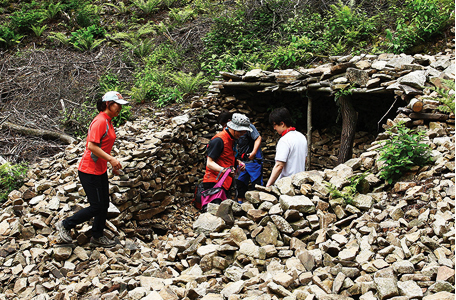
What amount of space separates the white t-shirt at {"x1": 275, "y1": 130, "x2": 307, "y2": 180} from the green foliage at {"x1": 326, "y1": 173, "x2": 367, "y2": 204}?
559 mm

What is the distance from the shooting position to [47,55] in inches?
472

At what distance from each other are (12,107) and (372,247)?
32.6 feet

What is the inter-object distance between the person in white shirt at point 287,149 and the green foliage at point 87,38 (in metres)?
9.22

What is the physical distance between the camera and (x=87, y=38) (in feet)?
40.4

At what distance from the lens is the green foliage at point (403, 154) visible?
14.1 feet

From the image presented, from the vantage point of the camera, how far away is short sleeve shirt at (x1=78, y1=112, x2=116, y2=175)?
4.35 meters

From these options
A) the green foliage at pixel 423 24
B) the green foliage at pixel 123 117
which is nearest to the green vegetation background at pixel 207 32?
the green foliage at pixel 423 24

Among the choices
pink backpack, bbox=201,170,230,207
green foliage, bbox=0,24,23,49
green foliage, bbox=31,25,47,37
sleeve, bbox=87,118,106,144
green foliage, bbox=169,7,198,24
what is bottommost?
pink backpack, bbox=201,170,230,207

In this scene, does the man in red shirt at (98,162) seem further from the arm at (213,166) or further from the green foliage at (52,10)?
the green foliage at (52,10)

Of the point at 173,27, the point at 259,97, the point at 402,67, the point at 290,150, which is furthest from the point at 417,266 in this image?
the point at 173,27

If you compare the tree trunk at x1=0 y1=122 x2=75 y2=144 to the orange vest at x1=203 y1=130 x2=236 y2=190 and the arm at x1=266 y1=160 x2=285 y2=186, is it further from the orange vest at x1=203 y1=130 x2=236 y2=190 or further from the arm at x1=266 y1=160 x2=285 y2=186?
the arm at x1=266 y1=160 x2=285 y2=186

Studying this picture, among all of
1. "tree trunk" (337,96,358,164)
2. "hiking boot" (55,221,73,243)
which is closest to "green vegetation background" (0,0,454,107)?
"tree trunk" (337,96,358,164)

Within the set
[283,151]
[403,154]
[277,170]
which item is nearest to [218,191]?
[277,170]

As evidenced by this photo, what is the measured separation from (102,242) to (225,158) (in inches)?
83.6
